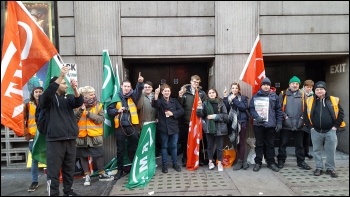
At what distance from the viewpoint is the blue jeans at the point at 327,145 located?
482 centimetres

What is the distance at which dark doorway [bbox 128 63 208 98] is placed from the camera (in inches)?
272

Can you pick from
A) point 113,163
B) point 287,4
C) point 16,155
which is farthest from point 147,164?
point 287,4

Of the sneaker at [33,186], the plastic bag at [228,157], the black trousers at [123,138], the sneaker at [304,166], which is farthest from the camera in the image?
the plastic bag at [228,157]

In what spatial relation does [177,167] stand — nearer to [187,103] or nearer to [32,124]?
[187,103]

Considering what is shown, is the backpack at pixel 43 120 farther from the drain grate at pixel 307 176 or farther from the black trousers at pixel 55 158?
the drain grate at pixel 307 176

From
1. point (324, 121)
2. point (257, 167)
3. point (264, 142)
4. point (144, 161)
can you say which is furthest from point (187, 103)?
point (324, 121)

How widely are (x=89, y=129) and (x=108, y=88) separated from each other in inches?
42.4

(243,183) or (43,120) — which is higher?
(43,120)

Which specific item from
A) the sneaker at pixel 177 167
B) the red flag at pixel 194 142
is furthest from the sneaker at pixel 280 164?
the sneaker at pixel 177 167

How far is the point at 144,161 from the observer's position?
192 inches

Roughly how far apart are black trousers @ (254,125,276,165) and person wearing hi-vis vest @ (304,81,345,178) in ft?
2.35

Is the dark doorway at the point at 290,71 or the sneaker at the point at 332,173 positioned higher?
the dark doorway at the point at 290,71

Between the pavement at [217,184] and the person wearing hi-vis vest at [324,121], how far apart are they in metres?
0.33

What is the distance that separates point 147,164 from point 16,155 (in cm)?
321
